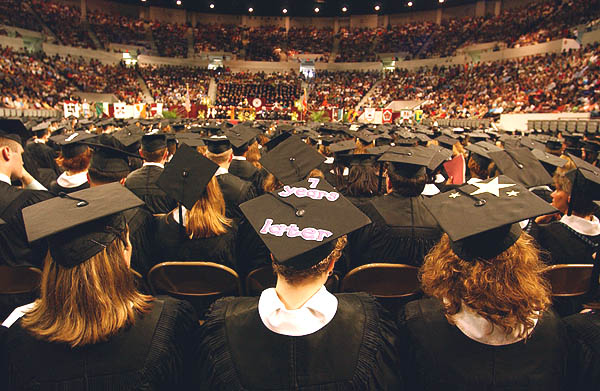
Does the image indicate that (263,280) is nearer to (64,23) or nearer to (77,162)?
(77,162)

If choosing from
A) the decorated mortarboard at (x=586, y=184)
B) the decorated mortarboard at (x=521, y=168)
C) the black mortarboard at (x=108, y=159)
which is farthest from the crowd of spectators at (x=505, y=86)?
the black mortarboard at (x=108, y=159)

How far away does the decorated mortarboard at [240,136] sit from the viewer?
18.3 ft

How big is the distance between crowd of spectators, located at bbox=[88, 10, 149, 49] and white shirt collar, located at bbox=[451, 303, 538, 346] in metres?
39.1

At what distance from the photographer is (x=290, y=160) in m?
3.57

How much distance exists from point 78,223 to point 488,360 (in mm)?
1720

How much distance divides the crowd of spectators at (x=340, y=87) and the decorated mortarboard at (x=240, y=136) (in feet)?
80.8

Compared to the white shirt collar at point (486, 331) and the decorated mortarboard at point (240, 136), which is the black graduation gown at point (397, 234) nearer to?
the white shirt collar at point (486, 331)

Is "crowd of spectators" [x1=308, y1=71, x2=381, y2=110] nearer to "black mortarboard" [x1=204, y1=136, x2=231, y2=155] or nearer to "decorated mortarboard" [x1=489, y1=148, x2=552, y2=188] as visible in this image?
"black mortarboard" [x1=204, y1=136, x2=231, y2=155]

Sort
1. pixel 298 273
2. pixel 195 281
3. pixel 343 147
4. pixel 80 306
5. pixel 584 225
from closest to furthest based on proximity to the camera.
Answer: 1. pixel 80 306
2. pixel 298 273
3. pixel 195 281
4. pixel 584 225
5. pixel 343 147

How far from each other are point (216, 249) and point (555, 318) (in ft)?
6.84

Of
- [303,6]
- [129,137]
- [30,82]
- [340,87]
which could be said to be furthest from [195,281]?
[303,6]

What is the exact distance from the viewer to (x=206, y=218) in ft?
8.84

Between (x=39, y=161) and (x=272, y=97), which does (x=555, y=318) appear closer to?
(x=39, y=161)

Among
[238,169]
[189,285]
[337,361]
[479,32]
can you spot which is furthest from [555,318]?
[479,32]
